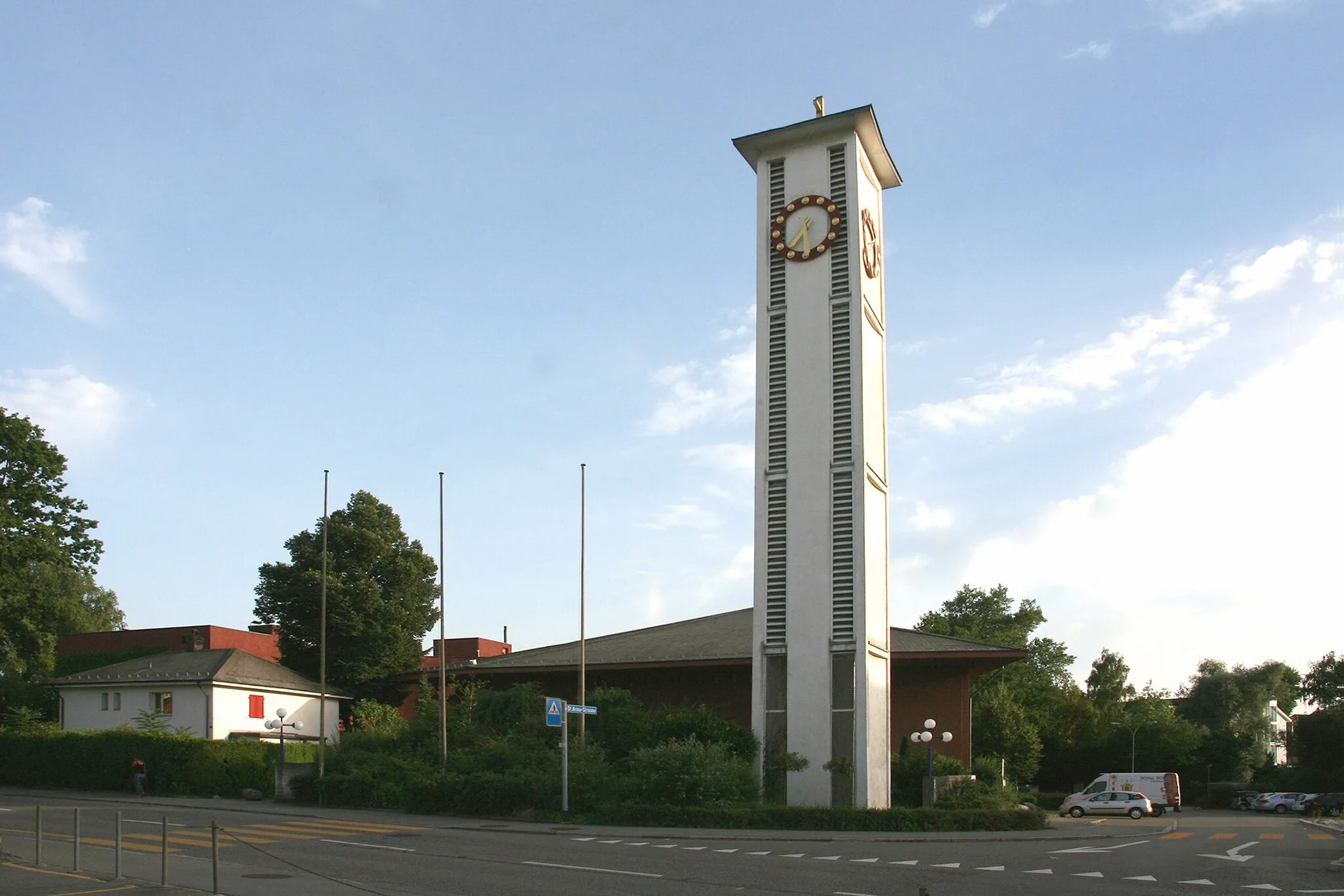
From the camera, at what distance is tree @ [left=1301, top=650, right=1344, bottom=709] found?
94.6m

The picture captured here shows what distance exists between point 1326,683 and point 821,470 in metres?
78.6

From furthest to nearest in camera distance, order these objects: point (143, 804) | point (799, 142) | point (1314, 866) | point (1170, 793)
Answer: point (1170, 793), point (799, 142), point (143, 804), point (1314, 866)

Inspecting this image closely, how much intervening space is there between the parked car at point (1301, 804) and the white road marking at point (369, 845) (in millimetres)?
57863

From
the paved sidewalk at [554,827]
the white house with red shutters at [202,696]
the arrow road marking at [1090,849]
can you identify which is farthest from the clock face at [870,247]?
the white house with red shutters at [202,696]

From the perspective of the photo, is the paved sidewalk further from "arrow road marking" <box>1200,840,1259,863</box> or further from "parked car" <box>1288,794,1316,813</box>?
"parked car" <box>1288,794,1316,813</box>

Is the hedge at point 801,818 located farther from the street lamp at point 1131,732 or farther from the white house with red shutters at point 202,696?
the street lamp at point 1131,732

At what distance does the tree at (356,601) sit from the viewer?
57.6m

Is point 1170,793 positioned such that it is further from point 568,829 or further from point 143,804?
point 143,804

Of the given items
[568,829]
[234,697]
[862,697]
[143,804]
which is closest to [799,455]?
[862,697]

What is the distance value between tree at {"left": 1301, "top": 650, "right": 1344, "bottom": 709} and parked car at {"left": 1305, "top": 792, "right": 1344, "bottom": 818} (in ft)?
106

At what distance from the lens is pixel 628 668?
148ft

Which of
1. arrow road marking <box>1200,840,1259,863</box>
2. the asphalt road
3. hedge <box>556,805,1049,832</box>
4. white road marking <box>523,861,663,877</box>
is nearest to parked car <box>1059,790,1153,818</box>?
the asphalt road

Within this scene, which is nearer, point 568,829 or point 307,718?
point 568,829

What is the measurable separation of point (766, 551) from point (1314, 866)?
1777cm
